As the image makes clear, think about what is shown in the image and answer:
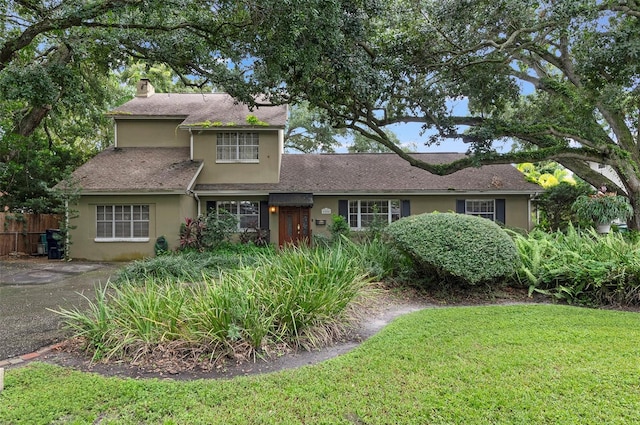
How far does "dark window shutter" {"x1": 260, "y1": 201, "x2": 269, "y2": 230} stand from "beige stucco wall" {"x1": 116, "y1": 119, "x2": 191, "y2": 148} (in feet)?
16.4

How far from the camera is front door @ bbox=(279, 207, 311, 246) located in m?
14.9

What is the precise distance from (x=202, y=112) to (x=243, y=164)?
11.7 feet

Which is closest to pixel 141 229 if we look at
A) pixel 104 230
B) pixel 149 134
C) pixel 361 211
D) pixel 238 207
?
pixel 104 230

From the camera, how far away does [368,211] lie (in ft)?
50.8


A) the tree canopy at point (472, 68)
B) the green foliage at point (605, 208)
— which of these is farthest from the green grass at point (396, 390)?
the tree canopy at point (472, 68)

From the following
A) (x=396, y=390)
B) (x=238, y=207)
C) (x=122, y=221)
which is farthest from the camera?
(x=238, y=207)

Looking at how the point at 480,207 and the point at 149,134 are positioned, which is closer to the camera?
the point at 480,207

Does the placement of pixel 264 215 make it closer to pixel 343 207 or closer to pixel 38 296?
pixel 343 207

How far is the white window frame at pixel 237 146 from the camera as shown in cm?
1520

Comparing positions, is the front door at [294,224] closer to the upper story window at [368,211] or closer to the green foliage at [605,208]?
the upper story window at [368,211]

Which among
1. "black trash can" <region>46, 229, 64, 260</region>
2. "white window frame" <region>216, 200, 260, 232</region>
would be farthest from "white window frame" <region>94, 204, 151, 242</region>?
"white window frame" <region>216, 200, 260, 232</region>

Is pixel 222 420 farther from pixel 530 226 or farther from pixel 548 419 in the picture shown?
pixel 530 226

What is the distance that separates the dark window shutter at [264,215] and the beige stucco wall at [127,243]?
3.09 metres

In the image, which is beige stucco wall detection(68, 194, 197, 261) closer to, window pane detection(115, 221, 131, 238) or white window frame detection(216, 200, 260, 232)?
window pane detection(115, 221, 131, 238)
